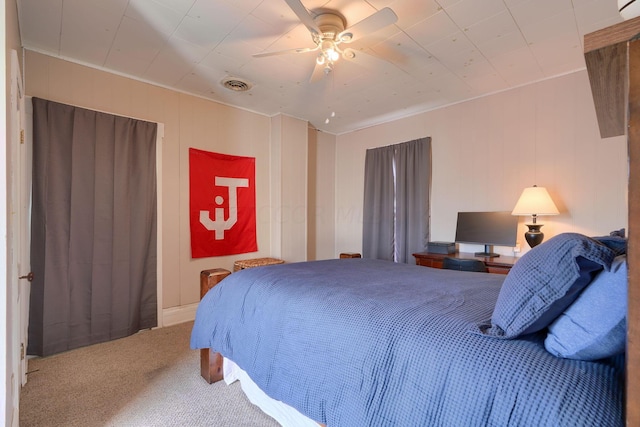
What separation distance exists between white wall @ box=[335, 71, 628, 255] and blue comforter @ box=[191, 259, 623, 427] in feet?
5.53

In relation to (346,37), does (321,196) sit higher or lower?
lower

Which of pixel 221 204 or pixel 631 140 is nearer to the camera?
pixel 631 140

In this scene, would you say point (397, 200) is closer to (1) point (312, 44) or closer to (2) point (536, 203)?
(2) point (536, 203)

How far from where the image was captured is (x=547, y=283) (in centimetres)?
87

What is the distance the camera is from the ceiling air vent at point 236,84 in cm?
310

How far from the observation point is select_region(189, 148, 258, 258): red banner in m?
3.49

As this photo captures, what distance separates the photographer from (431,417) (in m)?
0.91

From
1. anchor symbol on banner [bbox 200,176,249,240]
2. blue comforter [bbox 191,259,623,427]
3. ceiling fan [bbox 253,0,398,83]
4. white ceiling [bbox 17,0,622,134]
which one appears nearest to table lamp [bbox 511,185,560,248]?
white ceiling [bbox 17,0,622,134]

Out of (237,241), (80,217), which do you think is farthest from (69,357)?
(237,241)

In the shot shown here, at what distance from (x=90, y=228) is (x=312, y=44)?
2438mm

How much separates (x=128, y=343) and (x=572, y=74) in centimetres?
464

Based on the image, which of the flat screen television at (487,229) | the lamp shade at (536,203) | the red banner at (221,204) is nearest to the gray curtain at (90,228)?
the red banner at (221,204)

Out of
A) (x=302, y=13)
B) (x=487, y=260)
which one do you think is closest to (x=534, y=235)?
(x=487, y=260)

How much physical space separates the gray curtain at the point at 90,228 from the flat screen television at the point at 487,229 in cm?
322
